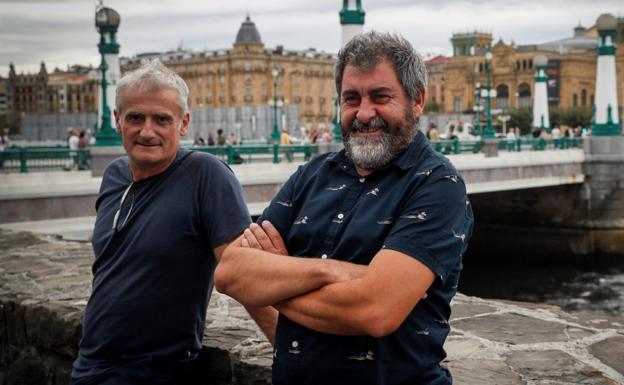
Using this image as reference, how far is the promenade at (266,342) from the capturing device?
3182mm

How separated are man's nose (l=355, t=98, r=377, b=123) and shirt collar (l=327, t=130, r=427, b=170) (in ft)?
0.45

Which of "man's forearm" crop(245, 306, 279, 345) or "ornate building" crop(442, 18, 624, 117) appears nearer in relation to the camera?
"man's forearm" crop(245, 306, 279, 345)

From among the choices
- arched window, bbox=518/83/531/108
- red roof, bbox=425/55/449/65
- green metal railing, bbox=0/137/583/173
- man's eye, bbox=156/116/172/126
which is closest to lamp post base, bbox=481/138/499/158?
green metal railing, bbox=0/137/583/173

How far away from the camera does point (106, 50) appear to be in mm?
19641

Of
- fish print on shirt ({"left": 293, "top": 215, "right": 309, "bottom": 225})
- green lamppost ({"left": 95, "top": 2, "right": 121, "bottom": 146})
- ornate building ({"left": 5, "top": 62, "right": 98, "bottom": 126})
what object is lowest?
fish print on shirt ({"left": 293, "top": 215, "right": 309, "bottom": 225})

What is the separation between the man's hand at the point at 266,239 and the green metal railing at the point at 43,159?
13193 mm

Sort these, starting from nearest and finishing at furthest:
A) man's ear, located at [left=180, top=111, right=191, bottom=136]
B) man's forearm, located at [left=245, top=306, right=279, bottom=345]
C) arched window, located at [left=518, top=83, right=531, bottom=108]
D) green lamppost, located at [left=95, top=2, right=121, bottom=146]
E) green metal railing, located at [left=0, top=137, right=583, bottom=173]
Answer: man's forearm, located at [left=245, top=306, right=279, bottom=345] → man's ear, located at [left=180, top=111, right=191, bottom=136] → green metal railing, located at [left=0, top=137, right=583, bottom=173] → green lamppost, located at [left=95, top=2, right=121, bottom=146] → arched window, located at [left=518, top=83, right=531, bottom=108]

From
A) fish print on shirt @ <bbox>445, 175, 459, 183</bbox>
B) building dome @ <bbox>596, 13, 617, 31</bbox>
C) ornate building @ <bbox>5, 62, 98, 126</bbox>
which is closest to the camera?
fish print on shirt @ <bbox>445, 175, 459, 183</bbox>

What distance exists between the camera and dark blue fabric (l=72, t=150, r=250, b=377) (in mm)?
2982

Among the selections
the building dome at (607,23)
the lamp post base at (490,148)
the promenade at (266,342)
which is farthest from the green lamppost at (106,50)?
the building dome at (607,23)

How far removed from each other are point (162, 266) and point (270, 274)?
0.67 metres

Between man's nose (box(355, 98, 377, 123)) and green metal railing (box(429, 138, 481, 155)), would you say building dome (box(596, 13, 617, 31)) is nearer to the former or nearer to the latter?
green metal railing (box(429, 138, 481, 155))

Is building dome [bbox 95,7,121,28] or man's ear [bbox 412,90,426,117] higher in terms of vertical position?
building dome [bbox 95,7,121,28]

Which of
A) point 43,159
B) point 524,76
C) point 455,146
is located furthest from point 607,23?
point 524,76
